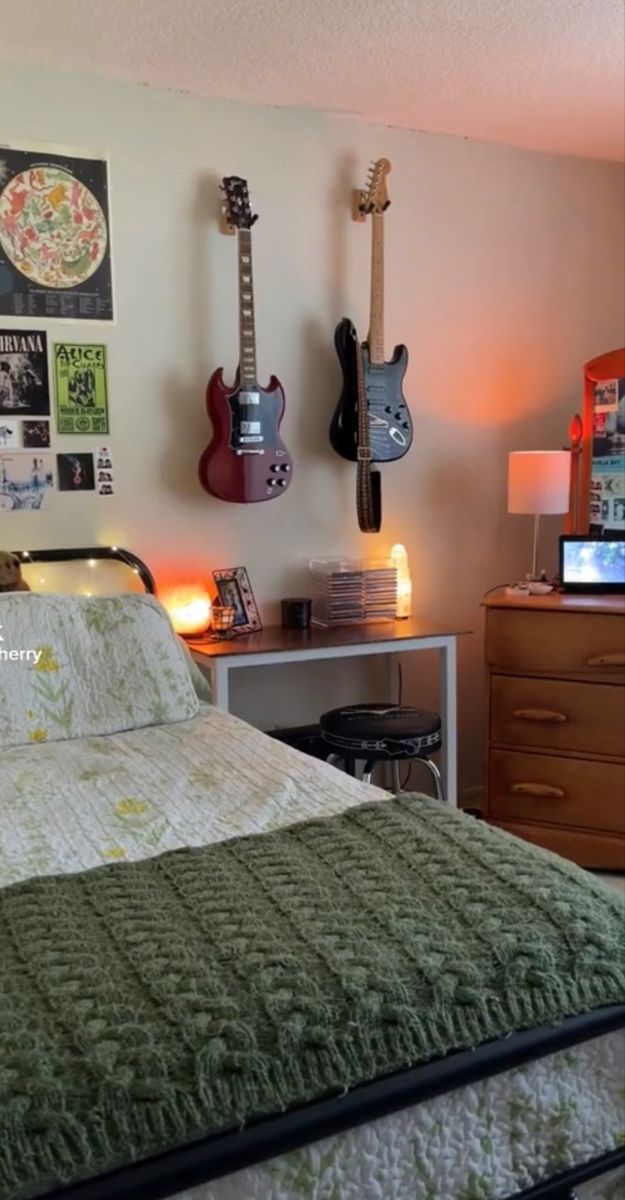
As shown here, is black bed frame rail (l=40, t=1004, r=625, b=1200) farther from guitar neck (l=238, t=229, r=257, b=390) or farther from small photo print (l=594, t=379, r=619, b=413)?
small photo print (l=594, t=379, r=619, b=413)

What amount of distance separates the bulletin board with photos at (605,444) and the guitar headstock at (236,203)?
1188 millimetres

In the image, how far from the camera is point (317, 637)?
284 cm

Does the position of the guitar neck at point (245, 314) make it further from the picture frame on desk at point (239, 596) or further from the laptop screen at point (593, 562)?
the laptop screen at point (593, 562)

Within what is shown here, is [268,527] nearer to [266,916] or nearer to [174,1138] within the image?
[266,916]

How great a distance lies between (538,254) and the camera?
11.2 ft

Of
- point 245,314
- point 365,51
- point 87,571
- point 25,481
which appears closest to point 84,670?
point 87,571

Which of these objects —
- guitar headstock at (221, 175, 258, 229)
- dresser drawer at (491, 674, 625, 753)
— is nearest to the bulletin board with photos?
dresser drawer at (491, 674, 625, 753)

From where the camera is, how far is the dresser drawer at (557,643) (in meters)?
2.79

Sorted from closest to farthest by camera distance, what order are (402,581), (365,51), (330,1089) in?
(330,1089), (365,51), (402,581)

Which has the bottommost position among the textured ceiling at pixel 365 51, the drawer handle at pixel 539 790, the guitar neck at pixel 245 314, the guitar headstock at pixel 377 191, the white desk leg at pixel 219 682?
the drawer handle at pixel 539 790

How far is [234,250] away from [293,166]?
12.9 inches

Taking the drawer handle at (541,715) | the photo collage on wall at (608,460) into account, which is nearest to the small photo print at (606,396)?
the photo collage on wall at (608,460)

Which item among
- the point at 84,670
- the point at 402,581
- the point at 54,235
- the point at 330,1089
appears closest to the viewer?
the point at 330,1089

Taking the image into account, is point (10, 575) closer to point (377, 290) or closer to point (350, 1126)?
point (377, 290)
